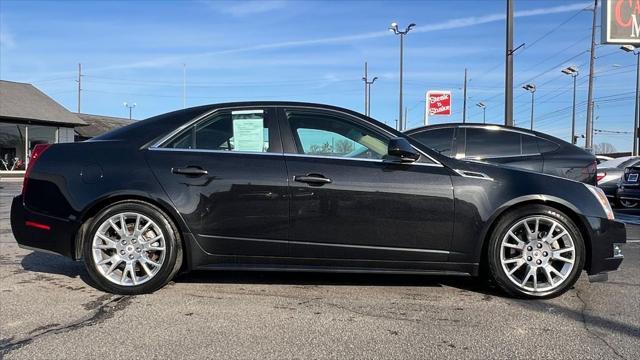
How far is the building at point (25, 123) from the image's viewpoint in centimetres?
3412

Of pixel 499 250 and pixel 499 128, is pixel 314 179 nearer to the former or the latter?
pixel 499 250

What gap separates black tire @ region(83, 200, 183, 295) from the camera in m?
4.59

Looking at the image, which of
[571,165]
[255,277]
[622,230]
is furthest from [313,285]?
[571,165]

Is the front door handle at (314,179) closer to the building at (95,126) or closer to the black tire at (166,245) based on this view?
the black tire at (166,245)

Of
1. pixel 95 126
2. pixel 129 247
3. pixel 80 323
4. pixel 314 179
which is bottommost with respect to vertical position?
pixel 80 323

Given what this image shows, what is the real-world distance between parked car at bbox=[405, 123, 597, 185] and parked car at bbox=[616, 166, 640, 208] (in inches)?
164

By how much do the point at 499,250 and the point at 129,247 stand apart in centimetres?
308

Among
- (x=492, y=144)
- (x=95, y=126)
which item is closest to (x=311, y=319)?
(x=492, y=144)

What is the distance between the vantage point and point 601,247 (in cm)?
461

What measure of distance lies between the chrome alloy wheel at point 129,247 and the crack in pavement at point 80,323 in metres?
0.21

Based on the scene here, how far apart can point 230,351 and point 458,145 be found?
5.46 meters

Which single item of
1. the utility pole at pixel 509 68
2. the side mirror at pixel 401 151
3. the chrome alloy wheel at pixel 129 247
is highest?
the utility pole at pixel 509 68

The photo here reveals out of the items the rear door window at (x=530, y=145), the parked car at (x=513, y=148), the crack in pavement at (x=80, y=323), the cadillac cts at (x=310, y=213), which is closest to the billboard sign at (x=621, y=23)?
the parked car at (x=513, y=148)

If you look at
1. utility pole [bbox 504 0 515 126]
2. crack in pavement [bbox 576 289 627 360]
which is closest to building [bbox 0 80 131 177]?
utility pole [bbox 504 0 515 126]
